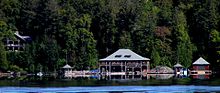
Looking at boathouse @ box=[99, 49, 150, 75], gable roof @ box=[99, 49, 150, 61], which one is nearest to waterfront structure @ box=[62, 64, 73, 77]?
boathouse @ box=[99, 49, 150, 75]

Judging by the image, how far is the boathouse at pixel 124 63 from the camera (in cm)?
8700

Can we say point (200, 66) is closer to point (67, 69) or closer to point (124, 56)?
point (124, 56)

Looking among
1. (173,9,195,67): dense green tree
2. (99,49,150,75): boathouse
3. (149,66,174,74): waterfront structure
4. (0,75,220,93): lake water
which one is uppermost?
(173,9,195,67): dense green tree

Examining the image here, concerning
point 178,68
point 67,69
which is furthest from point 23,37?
point 178,68

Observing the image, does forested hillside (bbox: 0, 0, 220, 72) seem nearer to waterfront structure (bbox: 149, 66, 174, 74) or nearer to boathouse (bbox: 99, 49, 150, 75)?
waterfront structure (bbox: 149, 66, 174, 74)

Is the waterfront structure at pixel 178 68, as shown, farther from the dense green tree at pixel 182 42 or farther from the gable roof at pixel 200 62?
the dense green tree at pixel 182 42

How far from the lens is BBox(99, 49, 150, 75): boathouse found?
87000 millimetres

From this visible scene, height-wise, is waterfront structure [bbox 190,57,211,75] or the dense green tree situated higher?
the dense green tree

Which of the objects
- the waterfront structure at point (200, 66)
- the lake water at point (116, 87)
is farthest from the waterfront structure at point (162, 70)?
the lake water at point (116, 87)

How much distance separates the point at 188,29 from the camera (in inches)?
3937

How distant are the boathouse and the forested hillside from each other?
11.4ft

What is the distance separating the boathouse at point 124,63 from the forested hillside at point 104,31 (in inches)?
137

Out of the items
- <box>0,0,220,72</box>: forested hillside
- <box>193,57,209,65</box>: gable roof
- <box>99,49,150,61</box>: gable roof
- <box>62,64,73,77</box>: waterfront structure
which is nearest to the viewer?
<box>62,64,73,77</box>: waterfront structure

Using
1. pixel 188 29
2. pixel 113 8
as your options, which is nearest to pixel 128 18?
pixel 113 8
